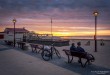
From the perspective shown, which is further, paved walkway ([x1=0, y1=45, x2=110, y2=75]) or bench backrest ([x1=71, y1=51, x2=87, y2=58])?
bench backrest ([x1=71, y1=51, x2=87, y2=58])

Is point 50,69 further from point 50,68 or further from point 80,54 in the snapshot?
point 80,54

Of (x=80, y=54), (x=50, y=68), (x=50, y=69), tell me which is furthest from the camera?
(x=80, y=54)

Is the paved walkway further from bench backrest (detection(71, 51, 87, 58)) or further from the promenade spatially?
bench backrest (detection(71, 51, 87, 58))

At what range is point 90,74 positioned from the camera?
9352 millimetres

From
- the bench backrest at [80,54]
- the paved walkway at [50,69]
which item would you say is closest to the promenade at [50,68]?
A: the paved walkway at [50,69]

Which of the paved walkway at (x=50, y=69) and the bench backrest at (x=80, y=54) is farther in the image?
the bench backrest at (x=80, y=54)

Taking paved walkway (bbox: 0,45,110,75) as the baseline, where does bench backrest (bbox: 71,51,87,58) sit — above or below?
above

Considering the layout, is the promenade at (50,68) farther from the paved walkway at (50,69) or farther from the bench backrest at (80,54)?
the bench backrest at (80,54)

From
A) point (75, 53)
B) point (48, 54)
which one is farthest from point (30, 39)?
point (75, 53)

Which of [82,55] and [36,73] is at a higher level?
[82,55]

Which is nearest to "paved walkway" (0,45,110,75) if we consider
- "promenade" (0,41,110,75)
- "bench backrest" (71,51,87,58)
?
"promenade" (0,41,110,75)

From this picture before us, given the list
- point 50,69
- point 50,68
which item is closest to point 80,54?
point 50,68

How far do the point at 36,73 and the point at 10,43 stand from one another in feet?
92.2

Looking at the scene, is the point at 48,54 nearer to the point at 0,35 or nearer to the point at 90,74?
the point at 90,74
